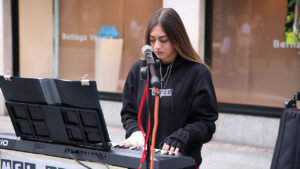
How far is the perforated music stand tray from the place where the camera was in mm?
2770

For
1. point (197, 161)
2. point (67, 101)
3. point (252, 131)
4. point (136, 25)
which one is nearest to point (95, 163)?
point (67, 101)

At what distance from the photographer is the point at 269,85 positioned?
8.35 meters

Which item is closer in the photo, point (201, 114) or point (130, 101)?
point (201, 114)

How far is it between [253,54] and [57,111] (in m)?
6.02

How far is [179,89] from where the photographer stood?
3420mm

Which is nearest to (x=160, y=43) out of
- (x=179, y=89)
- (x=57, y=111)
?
(x=179, y=89)

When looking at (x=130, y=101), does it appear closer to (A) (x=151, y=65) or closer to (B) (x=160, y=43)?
(B) (x=160, y=43)

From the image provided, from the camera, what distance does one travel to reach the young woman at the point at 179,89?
3.35m

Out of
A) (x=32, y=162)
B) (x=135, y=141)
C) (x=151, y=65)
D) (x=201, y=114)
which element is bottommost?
(x=32, y=162)

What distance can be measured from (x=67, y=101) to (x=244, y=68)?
19.9ft

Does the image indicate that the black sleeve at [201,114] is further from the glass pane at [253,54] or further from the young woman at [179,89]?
the glass pane at [253,54]

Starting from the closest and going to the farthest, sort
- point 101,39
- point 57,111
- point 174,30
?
1. point 57,111
2. point 174,30
3. point 101,39

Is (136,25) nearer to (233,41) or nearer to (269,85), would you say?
(233,41)

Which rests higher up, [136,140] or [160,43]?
[160,43]
